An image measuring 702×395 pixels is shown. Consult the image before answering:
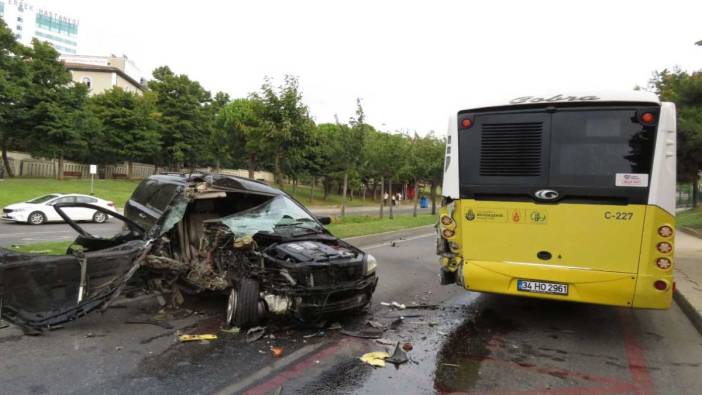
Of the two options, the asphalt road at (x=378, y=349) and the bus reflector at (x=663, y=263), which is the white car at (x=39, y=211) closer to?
the asphalt road at (x=378, y=349)

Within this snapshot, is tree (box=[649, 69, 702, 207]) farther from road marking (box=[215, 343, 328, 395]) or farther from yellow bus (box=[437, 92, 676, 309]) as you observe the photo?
Result: road marking (box=[215, 343, 328, 395])

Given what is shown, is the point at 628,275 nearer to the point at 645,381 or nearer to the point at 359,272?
the point at 645,381

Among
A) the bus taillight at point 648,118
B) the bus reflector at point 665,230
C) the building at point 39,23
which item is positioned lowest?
the bus reflector at point 665,230

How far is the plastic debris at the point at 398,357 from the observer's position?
4.82m

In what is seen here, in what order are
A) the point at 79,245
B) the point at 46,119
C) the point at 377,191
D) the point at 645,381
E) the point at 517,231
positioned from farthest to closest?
the point at 377,191
the point at 46,119
the point at 79,245
the point at 517,231
the point at 645,381

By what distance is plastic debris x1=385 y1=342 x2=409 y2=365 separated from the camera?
4.82 metres

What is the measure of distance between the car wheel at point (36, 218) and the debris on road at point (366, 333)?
18681 mm

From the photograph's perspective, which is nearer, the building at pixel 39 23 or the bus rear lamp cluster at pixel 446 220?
the bus rear lamp cluster at pixel 446 220

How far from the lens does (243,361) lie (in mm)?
4723

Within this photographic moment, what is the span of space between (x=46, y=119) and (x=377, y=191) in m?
45.4

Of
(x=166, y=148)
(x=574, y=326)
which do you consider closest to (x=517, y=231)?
(x=574, y=326)

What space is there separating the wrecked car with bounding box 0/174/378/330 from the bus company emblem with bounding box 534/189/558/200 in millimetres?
2233

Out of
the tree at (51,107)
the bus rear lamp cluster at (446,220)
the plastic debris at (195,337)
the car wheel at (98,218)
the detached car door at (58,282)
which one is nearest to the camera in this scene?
the detached car door at (58,282)

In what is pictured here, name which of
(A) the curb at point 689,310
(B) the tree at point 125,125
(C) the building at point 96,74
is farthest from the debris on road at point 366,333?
(C) the building at point 96,74
